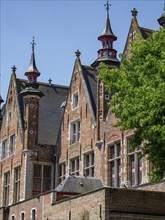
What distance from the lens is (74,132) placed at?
131 ft

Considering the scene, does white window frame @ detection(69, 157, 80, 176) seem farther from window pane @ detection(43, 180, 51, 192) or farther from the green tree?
the green tree

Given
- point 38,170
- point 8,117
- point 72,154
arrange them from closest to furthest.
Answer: point 72,154, point 38,170, point 8,117

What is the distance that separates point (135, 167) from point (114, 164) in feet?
7.67

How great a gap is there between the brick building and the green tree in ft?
10.7

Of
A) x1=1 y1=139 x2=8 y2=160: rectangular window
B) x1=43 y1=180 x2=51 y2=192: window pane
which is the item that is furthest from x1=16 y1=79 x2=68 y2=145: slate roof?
x1=1 y1=139 x2=8 y2=160: rectangular window

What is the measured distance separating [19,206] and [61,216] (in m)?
7.29

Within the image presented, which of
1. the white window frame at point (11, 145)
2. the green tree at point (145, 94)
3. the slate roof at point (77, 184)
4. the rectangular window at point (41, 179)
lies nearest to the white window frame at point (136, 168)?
the slate roof at point (77, 184)

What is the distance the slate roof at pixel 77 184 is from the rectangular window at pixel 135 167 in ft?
→ 7.58

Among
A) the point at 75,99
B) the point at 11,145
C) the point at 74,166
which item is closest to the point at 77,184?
the point at 74,166

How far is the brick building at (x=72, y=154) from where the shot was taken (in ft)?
85.7

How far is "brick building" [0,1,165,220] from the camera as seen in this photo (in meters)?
26.1

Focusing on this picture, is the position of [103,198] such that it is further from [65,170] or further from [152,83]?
[65,170]

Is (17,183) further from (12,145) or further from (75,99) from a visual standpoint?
(75,99)

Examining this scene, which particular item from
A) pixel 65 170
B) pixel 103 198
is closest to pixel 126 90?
pixel 103 198
